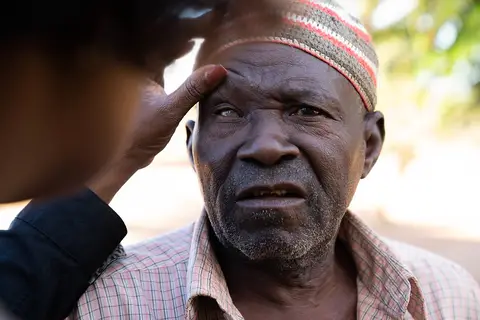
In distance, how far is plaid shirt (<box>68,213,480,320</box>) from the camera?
5.68 ft

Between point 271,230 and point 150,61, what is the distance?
1.09 metres

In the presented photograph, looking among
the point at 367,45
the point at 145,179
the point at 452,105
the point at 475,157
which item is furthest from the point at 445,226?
the point at 367,45

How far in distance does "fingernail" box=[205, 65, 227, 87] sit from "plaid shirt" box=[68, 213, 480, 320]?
449mm

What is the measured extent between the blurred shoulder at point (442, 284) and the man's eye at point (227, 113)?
2.45 ft

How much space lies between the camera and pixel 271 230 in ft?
5.69

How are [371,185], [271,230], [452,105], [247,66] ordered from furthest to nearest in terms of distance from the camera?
1. [371,185]
2. [452,105]
3. [247,66]
4. [271,230]

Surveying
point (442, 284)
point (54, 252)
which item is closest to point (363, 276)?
point (442, 284)

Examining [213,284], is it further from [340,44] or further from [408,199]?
[408,199]

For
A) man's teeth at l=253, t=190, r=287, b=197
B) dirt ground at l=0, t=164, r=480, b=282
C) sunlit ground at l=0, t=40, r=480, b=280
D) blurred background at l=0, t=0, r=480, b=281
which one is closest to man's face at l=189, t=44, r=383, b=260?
man's teeth at l=253, t=190, r=287, b=197

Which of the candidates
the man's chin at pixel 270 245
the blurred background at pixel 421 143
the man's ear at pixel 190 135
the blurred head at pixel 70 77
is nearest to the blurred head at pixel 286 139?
the man's chin at pixel 270 245

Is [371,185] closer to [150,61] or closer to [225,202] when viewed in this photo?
[225,202]

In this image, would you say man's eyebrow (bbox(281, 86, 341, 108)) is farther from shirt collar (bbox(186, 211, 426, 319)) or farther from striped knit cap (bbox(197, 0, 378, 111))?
shirt collar (bbox(186, 211, 426, 319))

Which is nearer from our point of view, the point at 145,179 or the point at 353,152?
the point at 353,152

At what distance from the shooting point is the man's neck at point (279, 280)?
1.92 metres
